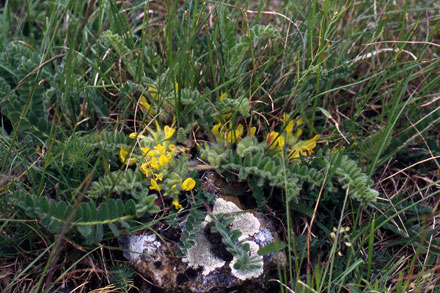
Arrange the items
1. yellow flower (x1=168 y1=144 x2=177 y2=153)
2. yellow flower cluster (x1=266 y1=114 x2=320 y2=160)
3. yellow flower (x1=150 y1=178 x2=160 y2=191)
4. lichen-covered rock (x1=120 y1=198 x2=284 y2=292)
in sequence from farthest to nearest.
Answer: yellow flower cluster (x1=266 y1=114 x2=320 y2=160) → yellow flower (x1=168 y1=144 x2=177 y2=153) → yellow flower (x1=150 y1=178 x2=160 y2=191) → lichen-covered rock (x1=120 y1=198 x2=284 y2=292)

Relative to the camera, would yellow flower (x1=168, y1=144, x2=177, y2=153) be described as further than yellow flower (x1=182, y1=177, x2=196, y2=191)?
Yes

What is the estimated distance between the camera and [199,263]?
202cm

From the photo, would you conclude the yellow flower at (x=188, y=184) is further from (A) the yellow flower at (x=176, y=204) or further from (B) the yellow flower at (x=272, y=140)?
(B) the yellow flower at (x=272, y=140)

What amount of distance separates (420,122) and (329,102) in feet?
1.58

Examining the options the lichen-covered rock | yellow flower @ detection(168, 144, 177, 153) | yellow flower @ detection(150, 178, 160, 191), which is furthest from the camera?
yellow flower @ detection(168, 144, 177, 153)

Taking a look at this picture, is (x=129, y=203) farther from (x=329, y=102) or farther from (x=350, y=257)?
(x=329, y=102)

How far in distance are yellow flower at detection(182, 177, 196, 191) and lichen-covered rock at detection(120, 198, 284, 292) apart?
0.50 ft

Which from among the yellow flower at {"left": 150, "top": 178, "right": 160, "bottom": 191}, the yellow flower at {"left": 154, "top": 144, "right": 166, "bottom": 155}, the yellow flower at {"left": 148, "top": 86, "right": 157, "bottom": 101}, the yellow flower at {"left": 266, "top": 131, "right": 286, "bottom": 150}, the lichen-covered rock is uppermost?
the yellow flower at {"left": 148, "top": 86, "right": 157, "bottom": 101}

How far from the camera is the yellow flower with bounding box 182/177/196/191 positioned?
2.09 metres

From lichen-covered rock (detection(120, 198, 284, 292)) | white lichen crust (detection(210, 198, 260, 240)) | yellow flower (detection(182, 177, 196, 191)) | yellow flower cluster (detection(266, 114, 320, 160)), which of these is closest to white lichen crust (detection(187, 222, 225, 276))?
lichen-covered rock (detection(120, 198, 284, 292))

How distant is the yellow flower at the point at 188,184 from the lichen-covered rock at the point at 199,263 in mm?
152

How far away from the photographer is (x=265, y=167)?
2146mm

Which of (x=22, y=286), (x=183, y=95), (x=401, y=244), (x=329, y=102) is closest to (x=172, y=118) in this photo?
(x=183, y=95)

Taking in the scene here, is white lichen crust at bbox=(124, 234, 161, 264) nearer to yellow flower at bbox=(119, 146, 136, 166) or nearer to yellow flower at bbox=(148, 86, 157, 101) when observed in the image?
yellow flower at bbox=(119, 146, 136, 166)
